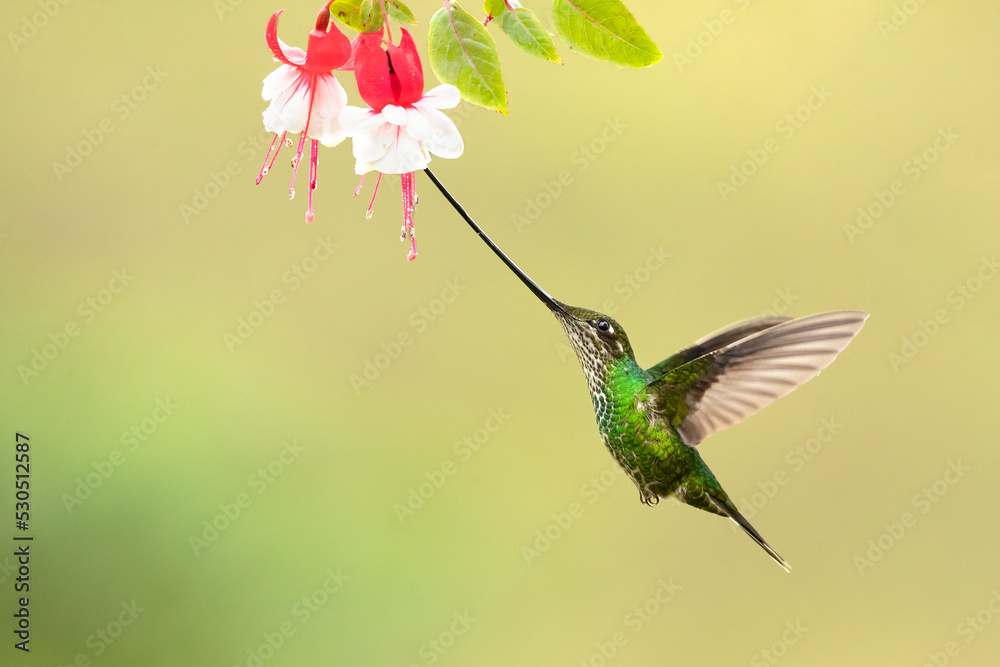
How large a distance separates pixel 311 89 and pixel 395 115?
6cm

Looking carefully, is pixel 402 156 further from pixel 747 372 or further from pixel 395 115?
pixel 747 372

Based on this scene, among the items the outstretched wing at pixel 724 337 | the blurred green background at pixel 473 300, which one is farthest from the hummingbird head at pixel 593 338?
the blurred green background at pixel 473 300

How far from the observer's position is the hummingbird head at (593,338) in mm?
654

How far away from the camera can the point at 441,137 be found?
474 mm

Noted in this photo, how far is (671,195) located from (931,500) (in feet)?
2.88

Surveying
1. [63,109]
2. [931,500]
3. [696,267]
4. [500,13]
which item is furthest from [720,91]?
[500,13]

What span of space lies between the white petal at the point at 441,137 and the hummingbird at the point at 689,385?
0.18 meters

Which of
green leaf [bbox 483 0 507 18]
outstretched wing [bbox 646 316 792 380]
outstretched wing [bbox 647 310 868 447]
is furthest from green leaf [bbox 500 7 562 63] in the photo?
outstretched wing [bbox 646 316 792 380]

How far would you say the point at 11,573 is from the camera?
5.84 feet

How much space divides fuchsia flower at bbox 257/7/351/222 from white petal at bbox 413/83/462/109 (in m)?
0.05

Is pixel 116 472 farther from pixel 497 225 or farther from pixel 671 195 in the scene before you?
pixel 671 195

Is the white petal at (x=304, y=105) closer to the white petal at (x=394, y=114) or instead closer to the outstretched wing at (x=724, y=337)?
the white petal at (x=394, y=114)

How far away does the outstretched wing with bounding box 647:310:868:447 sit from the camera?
64 centimetres

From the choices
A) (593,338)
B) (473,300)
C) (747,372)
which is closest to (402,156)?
(593,338)
